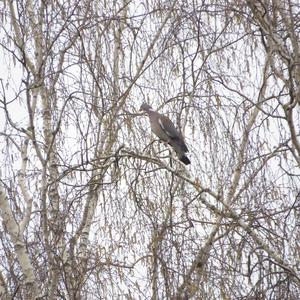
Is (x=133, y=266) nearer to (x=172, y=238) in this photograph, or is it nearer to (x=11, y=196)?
(x=172, y=238)

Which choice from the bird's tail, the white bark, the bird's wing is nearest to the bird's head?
the bird's wing

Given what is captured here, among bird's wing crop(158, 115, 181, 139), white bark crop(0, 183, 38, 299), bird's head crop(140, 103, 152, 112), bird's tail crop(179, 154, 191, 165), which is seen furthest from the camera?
bird's wing crop(158, 115, 181, 139)

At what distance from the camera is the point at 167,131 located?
6.66 metres

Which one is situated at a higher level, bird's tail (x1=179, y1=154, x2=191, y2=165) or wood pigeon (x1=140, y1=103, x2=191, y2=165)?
wood pigeon (x1=140, y1=103, x2=191, y2=165)

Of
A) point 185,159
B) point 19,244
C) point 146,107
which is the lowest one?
point 19,244

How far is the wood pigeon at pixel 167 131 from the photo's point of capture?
621cm

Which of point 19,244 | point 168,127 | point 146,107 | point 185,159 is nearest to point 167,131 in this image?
point 168,127

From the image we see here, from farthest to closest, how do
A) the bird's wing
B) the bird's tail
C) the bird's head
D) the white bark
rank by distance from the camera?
the bird's wing → the bird's head → the bird's tail → the white bark

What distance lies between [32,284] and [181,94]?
5.59 ft

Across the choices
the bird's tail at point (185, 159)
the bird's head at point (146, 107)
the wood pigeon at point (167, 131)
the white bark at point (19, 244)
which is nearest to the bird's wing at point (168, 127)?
the wood pigeon at point (167, 131)

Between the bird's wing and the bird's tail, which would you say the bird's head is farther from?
the bird's tail

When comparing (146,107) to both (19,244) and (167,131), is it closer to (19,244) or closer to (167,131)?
(167,131)

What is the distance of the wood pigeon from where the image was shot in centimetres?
621

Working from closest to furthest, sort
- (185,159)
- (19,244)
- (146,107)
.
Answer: (19,244) < (185,159) < (146,107)
